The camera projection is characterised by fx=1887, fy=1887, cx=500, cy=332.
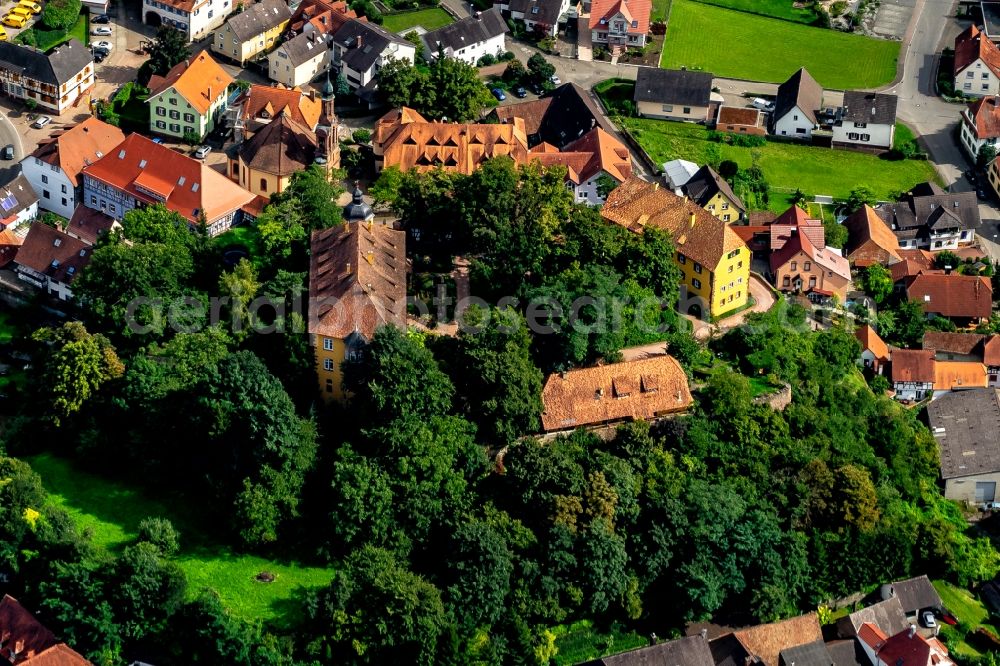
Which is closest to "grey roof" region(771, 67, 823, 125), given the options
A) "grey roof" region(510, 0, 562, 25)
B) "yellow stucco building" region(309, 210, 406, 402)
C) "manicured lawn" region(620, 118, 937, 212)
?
"manicured lawn" region(620, 118, 937, 212)

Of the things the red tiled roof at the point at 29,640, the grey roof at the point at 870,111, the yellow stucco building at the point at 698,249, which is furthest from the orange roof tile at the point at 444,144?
the red tiled roof at the point at 29,640

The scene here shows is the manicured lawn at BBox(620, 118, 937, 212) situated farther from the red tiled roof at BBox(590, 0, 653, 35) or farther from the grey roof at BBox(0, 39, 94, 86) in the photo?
the grey roof at BBox(0, 39, 94, 86)

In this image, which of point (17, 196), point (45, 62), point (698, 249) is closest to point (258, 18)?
point (45, 62)

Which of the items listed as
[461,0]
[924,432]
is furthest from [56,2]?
[924,432]

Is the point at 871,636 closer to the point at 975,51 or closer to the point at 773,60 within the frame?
the point at 773,60

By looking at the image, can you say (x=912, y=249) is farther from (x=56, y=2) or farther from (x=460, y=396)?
(x=56, y=2)

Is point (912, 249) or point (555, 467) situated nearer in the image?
point (555, 467)
